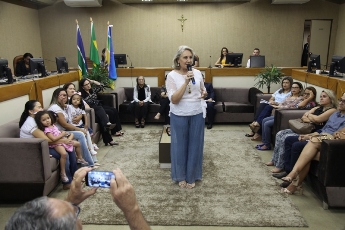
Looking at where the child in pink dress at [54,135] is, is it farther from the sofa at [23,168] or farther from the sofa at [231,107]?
the sofa at [231,107]

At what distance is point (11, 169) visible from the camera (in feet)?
9.43

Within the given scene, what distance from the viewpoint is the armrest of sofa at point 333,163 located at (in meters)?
2.71

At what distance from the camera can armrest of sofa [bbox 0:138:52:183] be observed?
2.83m

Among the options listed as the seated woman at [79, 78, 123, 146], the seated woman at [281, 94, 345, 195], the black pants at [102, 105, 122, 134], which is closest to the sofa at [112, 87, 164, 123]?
the seated woman at [79, 78, 123, 146]

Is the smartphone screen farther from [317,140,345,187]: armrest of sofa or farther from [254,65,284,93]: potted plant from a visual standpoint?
[254,65,284,93]: potted plant

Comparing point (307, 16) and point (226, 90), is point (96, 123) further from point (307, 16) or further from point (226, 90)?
point (307, 16)

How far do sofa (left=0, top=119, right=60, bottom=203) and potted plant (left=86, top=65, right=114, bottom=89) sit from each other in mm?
3167

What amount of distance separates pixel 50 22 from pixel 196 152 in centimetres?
806

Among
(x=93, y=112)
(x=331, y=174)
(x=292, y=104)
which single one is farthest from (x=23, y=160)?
(x=292, y=104)

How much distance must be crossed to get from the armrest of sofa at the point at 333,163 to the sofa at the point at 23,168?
2652 mm

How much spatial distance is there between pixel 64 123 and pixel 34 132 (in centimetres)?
65

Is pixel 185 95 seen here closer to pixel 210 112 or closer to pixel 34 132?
pixel 34 132

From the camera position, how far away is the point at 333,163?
2740 mm

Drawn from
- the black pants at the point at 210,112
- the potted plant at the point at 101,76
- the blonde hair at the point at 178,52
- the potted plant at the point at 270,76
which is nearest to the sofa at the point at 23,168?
the blonde hair at the point at 178,52
